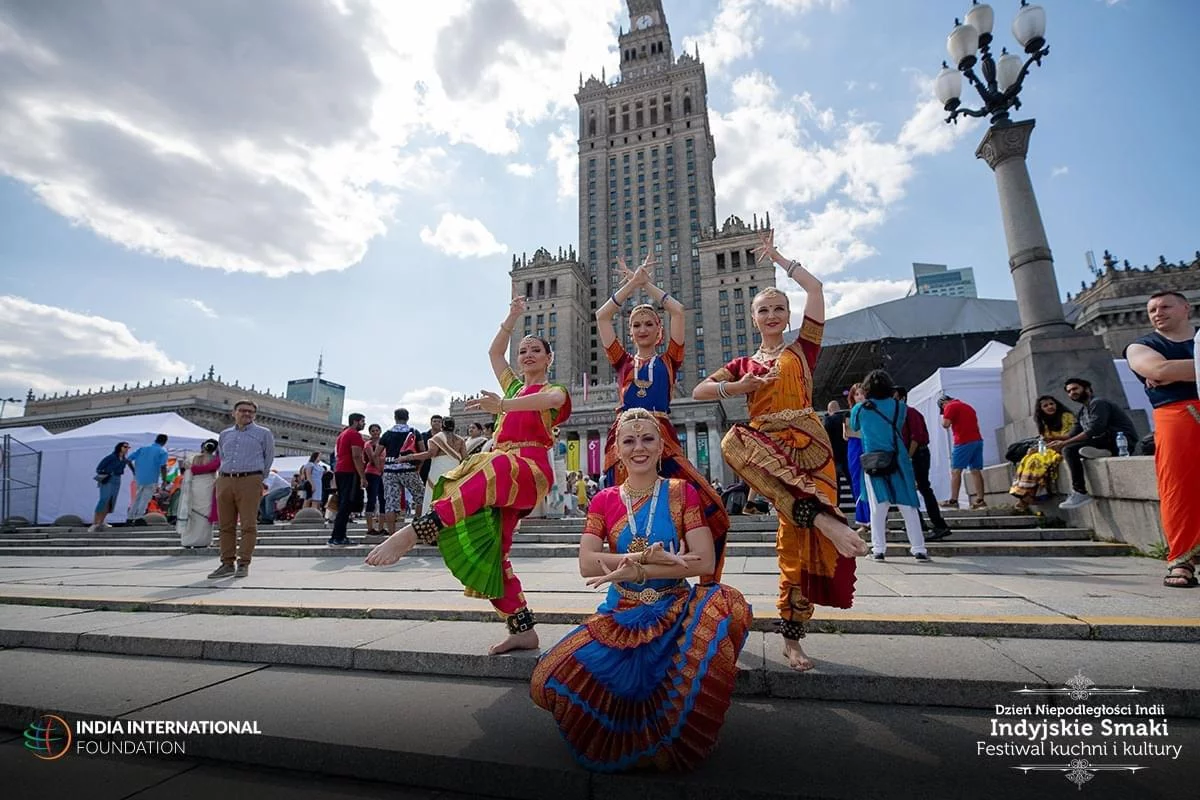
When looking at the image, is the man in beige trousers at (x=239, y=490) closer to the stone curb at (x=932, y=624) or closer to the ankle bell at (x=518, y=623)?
the stone curb at (x=932, y=624)

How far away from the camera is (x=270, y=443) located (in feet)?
22.6

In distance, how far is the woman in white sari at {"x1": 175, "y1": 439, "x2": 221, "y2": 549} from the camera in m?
8.55

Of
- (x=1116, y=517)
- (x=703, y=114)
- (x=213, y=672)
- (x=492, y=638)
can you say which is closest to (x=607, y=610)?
(x=492, y=638)

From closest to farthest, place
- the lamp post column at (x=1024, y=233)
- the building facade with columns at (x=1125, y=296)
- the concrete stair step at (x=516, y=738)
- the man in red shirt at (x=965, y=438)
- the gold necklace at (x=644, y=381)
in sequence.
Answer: the concrete stair step at (x=516, y=738) < the gold necklace at (x=644, y=381) < the man in red shirt at (x=965, y=438) < the lamp post column at (x=1024, y=233) < the building facade with columns at (x=1125, y=296)

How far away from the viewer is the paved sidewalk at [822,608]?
311 cm

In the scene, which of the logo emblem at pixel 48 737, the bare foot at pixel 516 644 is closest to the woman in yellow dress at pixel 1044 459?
the bare foot at pixel 516 644

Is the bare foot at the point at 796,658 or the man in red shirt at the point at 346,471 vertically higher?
the man in red shirt at the point at 346,471

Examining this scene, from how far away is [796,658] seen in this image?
8.57 feet

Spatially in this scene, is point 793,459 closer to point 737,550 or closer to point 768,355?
point 768,355

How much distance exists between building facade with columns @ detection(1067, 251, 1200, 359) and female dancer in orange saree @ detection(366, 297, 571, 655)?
45.1 m

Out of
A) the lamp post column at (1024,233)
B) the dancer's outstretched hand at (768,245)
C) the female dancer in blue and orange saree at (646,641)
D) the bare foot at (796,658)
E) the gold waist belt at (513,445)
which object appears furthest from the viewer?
the lamp post column at (1024,233)

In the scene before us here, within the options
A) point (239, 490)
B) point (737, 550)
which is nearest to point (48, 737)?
point (239, 490)

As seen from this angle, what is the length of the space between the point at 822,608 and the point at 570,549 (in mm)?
4744

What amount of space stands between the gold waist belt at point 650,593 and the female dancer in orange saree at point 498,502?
99 centimetres
